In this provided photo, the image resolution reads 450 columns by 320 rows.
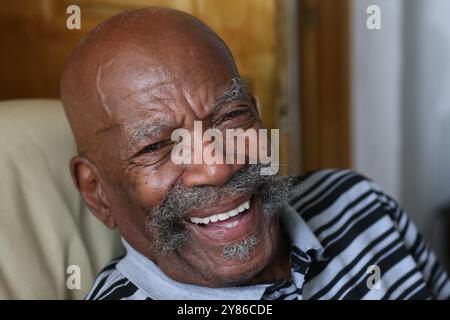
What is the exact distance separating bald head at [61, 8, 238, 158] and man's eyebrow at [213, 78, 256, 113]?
1 cm

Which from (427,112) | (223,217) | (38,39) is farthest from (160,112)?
(427,112)

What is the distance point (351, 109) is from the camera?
1.93 m

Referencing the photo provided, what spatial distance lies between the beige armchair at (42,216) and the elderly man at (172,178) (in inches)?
2.8

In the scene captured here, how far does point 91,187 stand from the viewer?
0.90 m

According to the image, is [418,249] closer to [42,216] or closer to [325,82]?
[42,216]

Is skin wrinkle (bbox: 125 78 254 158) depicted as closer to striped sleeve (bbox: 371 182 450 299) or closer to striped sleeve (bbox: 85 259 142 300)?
striped sleeve (bbox: 85 259 142 300)

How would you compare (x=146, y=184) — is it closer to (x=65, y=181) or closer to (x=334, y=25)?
(x=65, y=181)

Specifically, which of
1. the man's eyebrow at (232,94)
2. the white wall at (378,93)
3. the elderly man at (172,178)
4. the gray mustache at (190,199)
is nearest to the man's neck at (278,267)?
the elderly man at (172,178)

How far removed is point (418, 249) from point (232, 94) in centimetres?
56

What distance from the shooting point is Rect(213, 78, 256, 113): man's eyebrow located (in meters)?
0.80

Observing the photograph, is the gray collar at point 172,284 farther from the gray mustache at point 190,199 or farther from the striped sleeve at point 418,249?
the striped sleeve at point 418,249

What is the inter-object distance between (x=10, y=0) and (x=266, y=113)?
2.94 ft

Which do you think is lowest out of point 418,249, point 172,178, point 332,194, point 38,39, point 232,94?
point 418,249

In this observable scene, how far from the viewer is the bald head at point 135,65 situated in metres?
0.77
